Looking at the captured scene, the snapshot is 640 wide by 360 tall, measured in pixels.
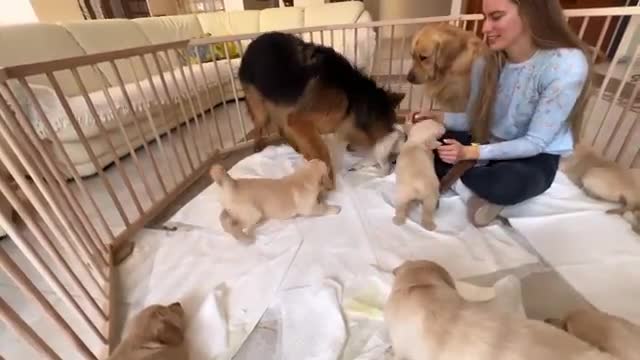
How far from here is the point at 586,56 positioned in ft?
3.45

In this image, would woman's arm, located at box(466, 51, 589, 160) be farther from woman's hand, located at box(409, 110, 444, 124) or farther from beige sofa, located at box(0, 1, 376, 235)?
beige sofa, located at box(0, 1, 376, 235)

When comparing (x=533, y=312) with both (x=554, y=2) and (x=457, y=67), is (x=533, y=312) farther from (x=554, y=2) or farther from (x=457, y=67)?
(x=457, y=67)

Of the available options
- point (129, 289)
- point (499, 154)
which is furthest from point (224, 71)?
point (499, 154)

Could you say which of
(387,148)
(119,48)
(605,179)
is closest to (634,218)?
(605,179)

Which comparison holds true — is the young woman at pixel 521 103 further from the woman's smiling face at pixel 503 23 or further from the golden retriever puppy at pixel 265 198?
the golden retriever puppy at pixel 265 198

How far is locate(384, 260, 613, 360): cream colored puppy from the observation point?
609 mm

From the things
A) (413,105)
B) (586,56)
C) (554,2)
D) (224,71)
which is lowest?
(413,105)

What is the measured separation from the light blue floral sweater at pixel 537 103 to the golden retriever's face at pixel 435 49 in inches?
18.7

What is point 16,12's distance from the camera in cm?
307

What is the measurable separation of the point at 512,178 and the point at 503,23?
49 centimetres

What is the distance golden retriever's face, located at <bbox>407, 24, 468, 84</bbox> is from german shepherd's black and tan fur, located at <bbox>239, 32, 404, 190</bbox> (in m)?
0.22

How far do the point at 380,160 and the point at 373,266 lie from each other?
2.12 ft

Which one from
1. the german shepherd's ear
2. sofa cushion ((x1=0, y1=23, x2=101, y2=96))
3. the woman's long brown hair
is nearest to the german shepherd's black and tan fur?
the german shepherd's ear

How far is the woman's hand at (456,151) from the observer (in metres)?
1.13
